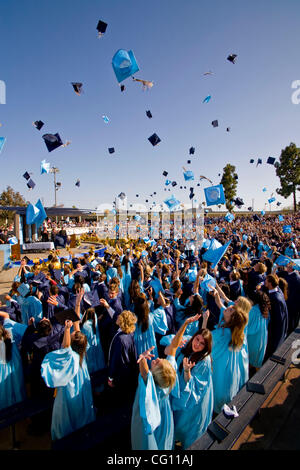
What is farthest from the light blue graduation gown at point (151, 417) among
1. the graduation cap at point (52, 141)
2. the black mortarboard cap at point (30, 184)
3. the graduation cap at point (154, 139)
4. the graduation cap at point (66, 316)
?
the black mortarboard cap at point (30, 184)

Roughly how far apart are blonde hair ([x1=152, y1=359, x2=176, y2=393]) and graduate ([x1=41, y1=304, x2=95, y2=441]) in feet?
3.47

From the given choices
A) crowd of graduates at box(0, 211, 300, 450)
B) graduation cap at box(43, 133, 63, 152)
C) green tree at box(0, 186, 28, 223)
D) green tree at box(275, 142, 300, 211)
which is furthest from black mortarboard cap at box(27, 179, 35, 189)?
green tree at box(275, 142, 300, 211)

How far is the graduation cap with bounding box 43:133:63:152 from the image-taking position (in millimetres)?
8258

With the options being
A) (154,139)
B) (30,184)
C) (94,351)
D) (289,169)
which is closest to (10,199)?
(30,184)

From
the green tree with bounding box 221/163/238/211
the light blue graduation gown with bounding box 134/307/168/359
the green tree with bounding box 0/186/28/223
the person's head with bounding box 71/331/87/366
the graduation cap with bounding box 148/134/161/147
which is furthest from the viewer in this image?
the green tree with bounding box 221/163/238/211

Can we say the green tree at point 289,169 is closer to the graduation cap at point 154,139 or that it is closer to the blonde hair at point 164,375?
the graduation cap at point 154,139

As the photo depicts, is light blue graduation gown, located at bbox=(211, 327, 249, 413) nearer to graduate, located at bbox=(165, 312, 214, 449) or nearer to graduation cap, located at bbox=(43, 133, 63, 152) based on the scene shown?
graduate, located at bbox=(165, 312, 214, 449)

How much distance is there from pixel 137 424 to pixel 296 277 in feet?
16.1

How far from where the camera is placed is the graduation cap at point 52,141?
826 centimetres

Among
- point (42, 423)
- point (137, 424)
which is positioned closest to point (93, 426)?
point (137, 424)

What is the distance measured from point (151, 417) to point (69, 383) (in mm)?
1213

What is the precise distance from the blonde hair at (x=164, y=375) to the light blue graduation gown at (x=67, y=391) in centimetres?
106
